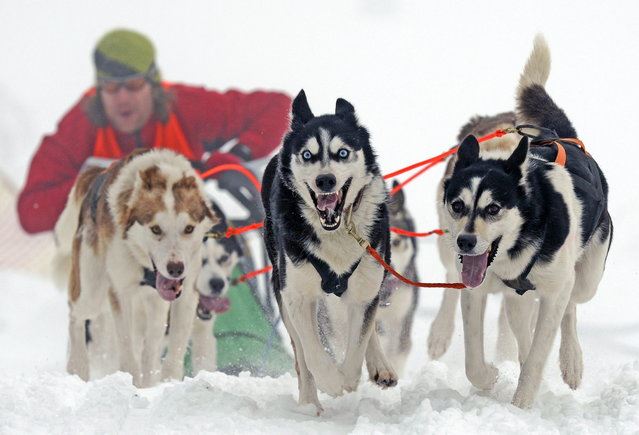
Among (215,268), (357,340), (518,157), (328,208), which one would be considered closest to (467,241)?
(518,157)

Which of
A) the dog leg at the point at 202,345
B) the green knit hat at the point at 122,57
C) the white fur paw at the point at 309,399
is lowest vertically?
the dog leg at the point at 202,345

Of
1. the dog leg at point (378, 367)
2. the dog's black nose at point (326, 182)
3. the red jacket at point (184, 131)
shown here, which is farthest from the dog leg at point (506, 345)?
the red jacket at point (184, 131)

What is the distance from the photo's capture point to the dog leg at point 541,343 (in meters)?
3.24

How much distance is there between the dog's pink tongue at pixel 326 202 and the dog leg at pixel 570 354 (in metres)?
1.11

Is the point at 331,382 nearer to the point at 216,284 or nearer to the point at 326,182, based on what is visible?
the point at 326,182

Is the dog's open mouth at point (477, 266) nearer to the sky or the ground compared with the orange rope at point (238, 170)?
nearer to the sky

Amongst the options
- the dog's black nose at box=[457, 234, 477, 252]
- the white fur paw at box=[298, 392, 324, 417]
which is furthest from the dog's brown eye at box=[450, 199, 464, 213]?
the white fur paw at box=[298, 392, 324, 417]

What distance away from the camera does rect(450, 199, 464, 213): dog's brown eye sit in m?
3.10

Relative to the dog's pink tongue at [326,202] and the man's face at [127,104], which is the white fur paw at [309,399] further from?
the man's face at [127,104]

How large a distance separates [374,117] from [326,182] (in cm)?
992

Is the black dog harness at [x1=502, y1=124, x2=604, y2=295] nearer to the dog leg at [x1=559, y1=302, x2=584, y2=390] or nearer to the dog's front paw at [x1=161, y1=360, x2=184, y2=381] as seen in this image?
the dog leg at [x1=559, y1=302, x2=584, y2=390]

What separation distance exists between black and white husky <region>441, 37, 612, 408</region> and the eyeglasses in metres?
4.42

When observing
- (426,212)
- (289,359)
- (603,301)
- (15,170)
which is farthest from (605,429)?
(15,170)

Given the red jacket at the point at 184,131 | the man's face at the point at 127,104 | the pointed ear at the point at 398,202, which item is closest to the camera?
the pointed ear at the point at 398,202
